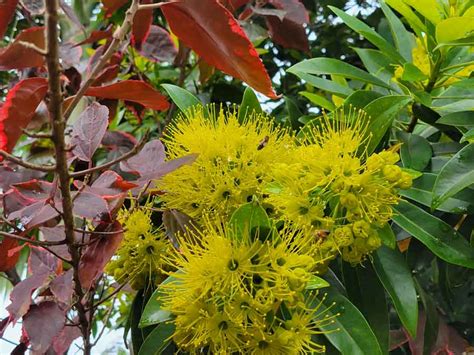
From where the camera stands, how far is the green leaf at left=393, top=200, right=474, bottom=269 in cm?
99

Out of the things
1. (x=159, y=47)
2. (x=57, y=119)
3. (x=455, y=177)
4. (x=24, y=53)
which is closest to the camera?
(x=57, y=119)

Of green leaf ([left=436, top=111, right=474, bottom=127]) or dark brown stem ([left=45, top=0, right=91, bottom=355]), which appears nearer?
dark brown stem ([left=45, top=0, right=91, bottom=355])

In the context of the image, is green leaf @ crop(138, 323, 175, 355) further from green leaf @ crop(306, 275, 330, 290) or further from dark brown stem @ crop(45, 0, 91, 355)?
green leaf @ crop(306, 275, 330, 290)

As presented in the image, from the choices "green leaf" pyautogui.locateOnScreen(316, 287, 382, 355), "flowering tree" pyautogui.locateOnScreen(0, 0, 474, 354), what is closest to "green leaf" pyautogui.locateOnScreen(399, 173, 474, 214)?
"flowering tree" pyautogui.locateOnScreen(0, 0, 474, 354)

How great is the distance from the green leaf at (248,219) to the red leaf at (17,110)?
0.28 metres

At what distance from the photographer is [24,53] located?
77 cm

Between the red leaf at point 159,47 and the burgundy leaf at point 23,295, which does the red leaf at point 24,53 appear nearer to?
the burgundy leaf at point 23,295

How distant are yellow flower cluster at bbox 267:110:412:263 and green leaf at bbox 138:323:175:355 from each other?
0.81ft

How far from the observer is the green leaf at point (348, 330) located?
2.95 ft

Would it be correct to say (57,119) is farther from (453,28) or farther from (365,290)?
(453,28)

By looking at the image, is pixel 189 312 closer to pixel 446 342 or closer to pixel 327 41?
pixel 446 342

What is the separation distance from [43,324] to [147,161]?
266 millimetres

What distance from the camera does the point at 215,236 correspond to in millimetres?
874

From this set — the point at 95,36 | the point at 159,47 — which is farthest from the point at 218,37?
the point at 159,47
